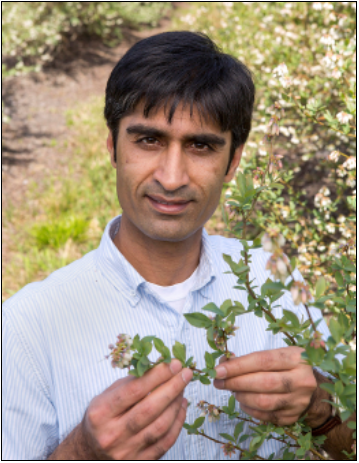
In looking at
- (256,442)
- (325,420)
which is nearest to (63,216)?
(325,420)

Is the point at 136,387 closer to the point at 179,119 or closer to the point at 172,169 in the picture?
the point at 172,169

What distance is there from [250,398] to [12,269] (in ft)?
12.4

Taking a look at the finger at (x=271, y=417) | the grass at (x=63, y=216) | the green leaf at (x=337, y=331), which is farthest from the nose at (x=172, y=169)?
the grass at (x=63, y=216)

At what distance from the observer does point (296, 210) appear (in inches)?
169

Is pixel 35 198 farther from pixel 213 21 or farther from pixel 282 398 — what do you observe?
pixel 213 21

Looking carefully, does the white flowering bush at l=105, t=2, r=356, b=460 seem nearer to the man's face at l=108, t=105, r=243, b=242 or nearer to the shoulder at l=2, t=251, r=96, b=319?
the man's face at l=108, t=105, r=243, b=242

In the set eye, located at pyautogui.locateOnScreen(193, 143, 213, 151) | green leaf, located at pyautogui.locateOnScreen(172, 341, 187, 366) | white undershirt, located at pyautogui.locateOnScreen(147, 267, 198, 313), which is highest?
eye, located at pyautogui.locateOnScreen(193, 143, 213, 151)

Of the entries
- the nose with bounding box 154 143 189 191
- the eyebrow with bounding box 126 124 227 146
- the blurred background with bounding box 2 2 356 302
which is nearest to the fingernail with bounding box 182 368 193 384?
the nose with bounding box 154 143 189 191

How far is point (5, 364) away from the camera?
1.75 metres

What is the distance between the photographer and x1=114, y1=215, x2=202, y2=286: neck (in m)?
1.97

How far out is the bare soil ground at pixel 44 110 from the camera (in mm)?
6272

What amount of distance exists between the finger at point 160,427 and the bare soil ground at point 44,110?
3911 mm

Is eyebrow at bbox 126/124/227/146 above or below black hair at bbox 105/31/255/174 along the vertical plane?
below

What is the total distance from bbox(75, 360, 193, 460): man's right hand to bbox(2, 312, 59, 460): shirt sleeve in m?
0.41
